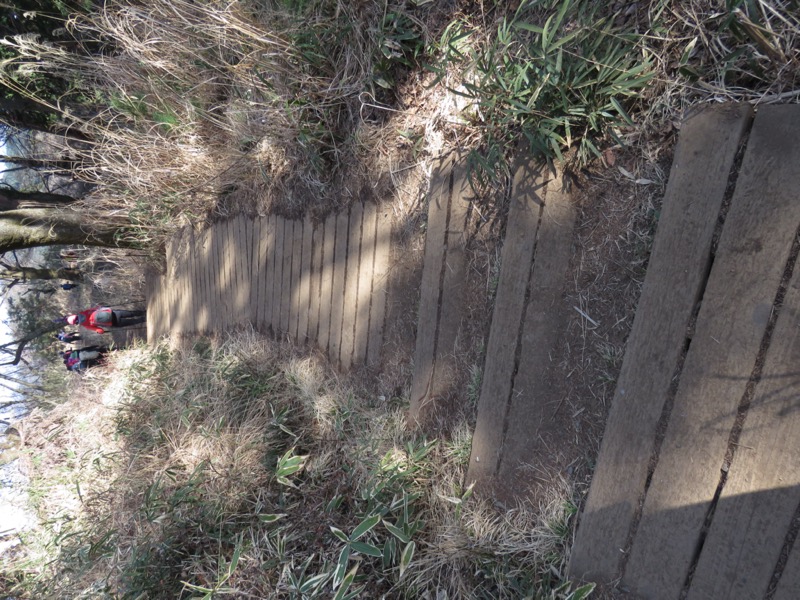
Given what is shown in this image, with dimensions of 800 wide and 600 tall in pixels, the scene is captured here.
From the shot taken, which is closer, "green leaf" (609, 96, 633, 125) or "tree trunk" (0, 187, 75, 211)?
"green leaf" (609, 96, 633, 125)

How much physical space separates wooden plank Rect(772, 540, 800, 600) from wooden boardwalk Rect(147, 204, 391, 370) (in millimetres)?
1739

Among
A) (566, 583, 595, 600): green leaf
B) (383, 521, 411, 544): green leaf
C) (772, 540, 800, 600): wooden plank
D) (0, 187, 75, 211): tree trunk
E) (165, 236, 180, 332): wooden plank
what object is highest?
(772, 540, 800, 600): wooden plank

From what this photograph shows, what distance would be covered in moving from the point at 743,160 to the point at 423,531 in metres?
1.70

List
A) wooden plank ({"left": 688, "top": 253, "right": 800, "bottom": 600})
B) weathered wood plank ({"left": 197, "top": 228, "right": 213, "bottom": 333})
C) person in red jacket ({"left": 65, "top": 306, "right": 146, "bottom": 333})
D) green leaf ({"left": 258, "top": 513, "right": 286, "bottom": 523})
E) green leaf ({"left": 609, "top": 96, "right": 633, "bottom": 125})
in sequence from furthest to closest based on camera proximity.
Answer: person in red jacket ({"left": 65, "top": 306, "right": 146, "bottom": 333}), weathered wood plank ({"left": 197, "top": 228, "right": 213, "bottom": 333}), green leaf ({"left": 258, "top": 513, "right": 286, "bottom": 523}), green leaf ({"left": 609, "top": 96, "right": 633, "bottom": 125}), wooden plank ({"left": 688, "top": 253, "right": 800, "bottom": 600})

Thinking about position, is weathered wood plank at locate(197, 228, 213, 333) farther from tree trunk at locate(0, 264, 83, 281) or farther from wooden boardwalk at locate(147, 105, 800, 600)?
tree trunk at locate(0, 264, 83, 281)

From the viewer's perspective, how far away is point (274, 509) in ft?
7.72

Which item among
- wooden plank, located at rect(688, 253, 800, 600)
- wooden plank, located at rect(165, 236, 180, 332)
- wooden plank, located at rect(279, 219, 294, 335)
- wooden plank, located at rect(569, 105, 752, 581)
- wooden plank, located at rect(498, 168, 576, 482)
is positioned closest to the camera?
wooden plank, located at rect(688, 253, 800, 600)

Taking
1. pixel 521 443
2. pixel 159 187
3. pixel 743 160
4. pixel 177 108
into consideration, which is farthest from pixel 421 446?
pixel 159 187

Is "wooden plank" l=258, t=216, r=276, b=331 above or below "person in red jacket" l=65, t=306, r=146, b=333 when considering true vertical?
above

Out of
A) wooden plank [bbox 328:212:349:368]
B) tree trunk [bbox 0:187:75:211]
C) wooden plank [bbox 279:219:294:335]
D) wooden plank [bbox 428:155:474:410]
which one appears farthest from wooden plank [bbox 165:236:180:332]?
wooden plank [bbox 428:155:474:410]

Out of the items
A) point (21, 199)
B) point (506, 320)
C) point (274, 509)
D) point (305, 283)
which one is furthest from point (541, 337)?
point (21, 199)

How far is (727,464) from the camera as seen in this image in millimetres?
1220

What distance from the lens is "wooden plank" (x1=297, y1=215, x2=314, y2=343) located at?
298 cm

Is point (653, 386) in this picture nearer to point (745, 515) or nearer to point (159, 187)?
point (745, 515)
